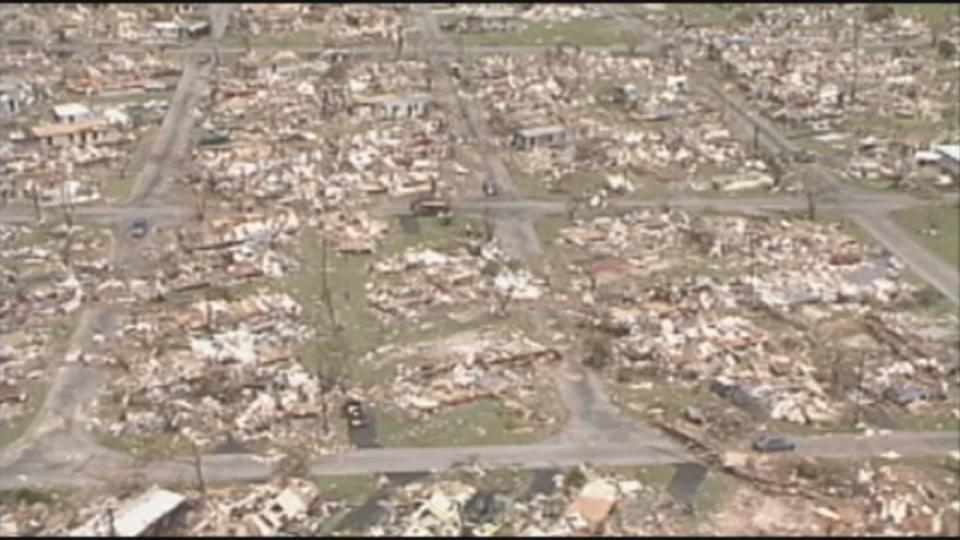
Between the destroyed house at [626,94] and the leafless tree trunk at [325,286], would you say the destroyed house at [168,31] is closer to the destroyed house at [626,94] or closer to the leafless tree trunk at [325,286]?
the destroyed house at [626,94]

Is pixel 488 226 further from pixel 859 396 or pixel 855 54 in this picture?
pixel 855 54

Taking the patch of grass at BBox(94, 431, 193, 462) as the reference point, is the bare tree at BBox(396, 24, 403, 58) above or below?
above

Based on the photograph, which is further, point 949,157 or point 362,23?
point 362,23

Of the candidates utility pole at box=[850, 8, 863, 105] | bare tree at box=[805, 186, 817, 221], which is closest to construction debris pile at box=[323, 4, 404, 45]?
utility pole at box=[850, 8, 863, 105]

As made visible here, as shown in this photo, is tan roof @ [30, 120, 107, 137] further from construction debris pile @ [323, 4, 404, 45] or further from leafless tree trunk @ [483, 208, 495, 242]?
construction debris pile @ [323, 4, 404, 45]

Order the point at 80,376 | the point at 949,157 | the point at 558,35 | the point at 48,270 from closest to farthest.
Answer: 1. the point at 80,376
2. the point at 48,270
3. the point at 949,157
4. the point at 558,35

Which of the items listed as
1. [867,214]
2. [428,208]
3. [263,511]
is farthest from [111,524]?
[867,214]

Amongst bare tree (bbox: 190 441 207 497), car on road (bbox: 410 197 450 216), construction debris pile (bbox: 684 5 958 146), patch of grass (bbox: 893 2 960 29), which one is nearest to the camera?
bare tree (bbox: 190 441 207 497)
